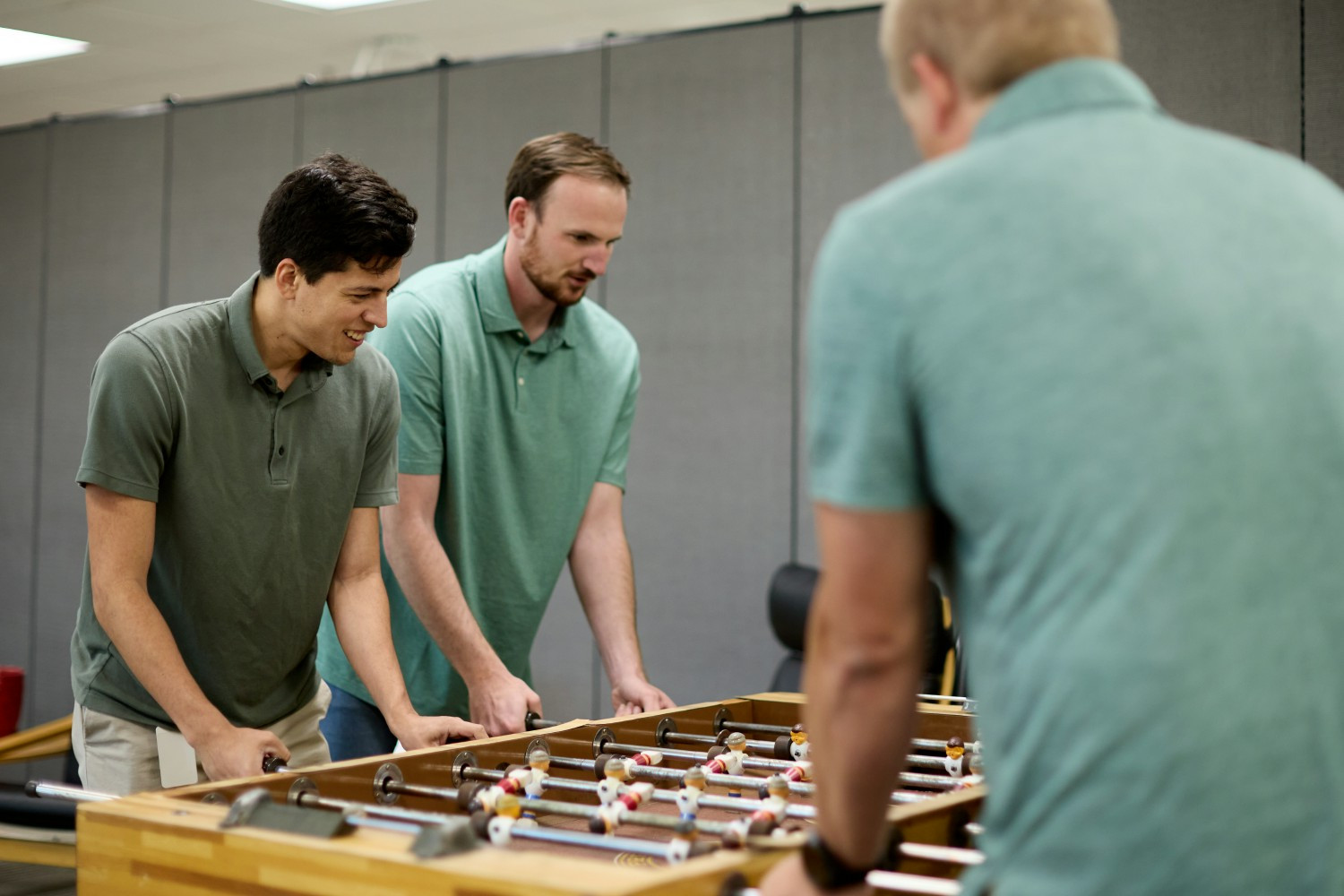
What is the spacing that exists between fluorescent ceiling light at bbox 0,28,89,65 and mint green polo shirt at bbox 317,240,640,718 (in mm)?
4483

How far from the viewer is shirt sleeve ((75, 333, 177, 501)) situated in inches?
76.5

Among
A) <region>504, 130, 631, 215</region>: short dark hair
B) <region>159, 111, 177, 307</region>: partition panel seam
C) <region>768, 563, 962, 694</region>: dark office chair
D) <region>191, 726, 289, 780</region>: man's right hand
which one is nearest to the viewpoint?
<region>191, 726, 289, 780</region>: man's right hand

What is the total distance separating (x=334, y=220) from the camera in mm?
2080

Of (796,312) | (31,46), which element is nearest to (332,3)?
(31,46)

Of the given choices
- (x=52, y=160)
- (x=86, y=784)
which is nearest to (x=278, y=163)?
(x=52, y=160)

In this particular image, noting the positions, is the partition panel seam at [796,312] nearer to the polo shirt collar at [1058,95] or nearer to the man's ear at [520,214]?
the man's ear at [520,214]

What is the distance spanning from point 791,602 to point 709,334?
1026 mm

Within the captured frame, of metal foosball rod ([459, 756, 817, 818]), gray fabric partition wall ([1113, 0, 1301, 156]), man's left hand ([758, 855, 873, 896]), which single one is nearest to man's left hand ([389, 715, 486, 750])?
metal foosball rod ([459, 756, 817, 818])

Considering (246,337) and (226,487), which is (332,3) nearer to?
(246,337)

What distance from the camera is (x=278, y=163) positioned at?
540 cm

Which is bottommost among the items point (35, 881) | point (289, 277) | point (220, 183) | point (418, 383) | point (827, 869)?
point (35, 881)

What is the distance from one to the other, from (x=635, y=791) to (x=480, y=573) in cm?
112

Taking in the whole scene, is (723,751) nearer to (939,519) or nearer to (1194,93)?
(939,519)

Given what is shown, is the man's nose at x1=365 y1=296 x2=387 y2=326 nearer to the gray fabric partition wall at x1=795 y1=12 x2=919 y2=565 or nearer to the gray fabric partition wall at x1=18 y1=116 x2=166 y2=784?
the gray fabric partition wall at x1=795 y1=12 x2=919 y2=565
